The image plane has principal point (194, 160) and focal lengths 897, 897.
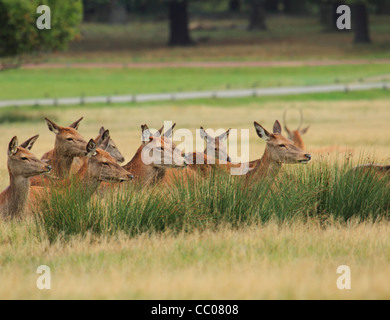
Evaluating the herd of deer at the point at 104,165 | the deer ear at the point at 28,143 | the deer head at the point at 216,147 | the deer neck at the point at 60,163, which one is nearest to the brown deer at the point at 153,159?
the herd of deer at the point at 104,165

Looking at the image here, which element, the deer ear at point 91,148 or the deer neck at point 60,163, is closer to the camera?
the deer ear at point 91,148

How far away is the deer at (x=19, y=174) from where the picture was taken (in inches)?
432

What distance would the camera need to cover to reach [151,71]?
60.0m

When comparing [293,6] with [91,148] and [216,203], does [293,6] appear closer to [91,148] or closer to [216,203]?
[216,203]

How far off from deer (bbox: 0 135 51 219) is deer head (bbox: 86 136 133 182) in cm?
56

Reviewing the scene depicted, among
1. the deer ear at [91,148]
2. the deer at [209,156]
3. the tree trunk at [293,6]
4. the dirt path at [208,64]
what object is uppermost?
the tree trunk at [293,6]

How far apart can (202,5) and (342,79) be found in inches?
1759

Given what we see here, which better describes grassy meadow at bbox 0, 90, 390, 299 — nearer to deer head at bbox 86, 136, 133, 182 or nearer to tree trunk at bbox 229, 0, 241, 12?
deer head at bbox 86, 136, 133, 182

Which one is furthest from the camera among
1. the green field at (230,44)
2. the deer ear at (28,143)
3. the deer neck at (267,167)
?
the green field at (230,44)

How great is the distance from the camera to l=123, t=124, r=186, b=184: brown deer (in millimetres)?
11859

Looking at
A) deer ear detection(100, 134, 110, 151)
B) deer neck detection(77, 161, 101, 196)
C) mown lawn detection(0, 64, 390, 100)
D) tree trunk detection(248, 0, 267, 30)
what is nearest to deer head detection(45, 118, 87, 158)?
deer ear detection(100, 134, 110, 151)

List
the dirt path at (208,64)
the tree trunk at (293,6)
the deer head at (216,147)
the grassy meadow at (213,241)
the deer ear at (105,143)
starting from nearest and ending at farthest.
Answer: the grassy meadow at (213,241), the deer ear at (105,143), the deer head at (216,147), the dirt path at (208,64), the tree trunk at (293,6)

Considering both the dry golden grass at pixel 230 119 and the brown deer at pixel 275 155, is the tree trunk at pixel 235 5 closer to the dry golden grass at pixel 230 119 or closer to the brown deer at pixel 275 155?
the dry golden grass at pixel 230 119
